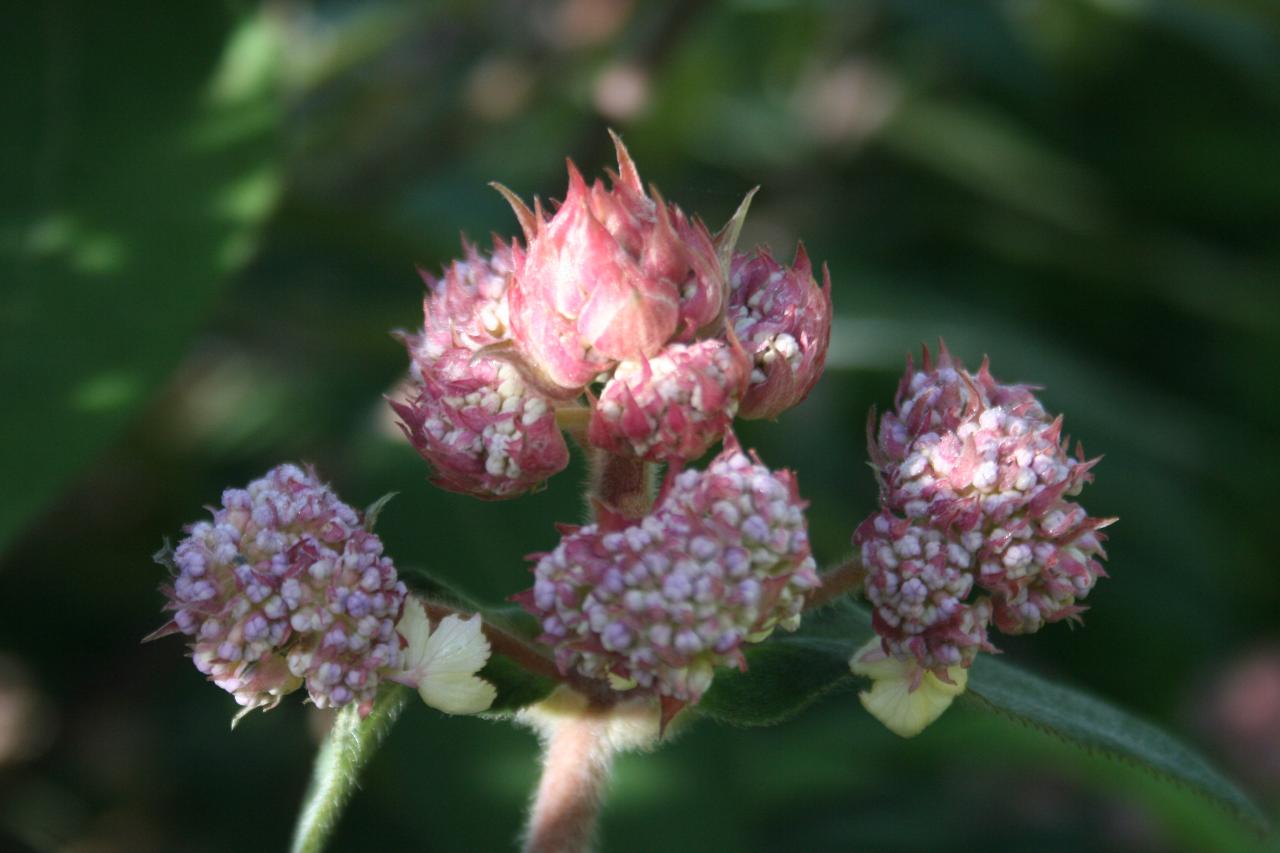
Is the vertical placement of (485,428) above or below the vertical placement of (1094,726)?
above

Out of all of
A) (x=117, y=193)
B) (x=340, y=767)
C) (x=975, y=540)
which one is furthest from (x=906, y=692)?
(x=117, y=193)

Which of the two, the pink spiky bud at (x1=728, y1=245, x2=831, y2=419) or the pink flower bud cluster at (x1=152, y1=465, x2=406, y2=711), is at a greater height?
the pink spiky bud at (x1=728, y1=245, x2=831, y2=419)

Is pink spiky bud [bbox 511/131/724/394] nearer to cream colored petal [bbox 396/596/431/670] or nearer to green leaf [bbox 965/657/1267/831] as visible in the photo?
cream colored petal [bbox 396/596/431/670]

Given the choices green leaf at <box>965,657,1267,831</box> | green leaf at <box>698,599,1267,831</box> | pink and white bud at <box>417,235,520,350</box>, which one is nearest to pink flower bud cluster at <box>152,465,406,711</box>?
pink and white bud at <box>417,235,520,350</box>

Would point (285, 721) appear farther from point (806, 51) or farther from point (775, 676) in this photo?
point (806, 51)

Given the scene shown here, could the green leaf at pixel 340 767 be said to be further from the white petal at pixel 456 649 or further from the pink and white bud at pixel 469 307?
the pink and white bud at pixel 469 307

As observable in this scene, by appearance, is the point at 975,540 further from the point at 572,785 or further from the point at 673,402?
the point at 572,785

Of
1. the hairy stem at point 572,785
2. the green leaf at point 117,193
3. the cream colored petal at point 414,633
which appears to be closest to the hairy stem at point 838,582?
the hairy stem at point 572,785
